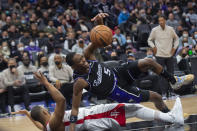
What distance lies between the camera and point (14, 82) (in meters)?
8.00

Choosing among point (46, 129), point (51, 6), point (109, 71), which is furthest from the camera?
point (51, 6)

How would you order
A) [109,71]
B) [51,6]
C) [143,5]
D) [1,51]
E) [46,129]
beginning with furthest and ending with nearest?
[143,5]
[51,6]
[1,51]
[109,71]
[46,129]

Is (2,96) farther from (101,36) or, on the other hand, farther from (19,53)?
(101,36)

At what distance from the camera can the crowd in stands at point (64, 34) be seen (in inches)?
331

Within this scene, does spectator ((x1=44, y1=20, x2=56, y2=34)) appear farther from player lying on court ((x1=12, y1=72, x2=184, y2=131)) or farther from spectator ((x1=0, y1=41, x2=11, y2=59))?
player lying on court ((x1=12, y1=72, x2=184, y2=131))

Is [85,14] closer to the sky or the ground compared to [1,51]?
closer to the sky

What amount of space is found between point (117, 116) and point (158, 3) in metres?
10.9

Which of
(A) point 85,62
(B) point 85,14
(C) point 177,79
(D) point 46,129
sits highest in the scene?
(B) point 85,14

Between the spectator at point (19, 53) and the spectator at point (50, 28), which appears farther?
the spectator at point (50, 28)

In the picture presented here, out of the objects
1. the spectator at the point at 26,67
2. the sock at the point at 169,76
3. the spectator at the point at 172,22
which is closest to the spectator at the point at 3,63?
the spectator at the point at 26,67

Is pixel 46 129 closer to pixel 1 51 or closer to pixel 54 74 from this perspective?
pixel 54 74

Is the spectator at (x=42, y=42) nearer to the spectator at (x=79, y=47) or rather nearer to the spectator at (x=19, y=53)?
the spectator at (x=19, y=53)

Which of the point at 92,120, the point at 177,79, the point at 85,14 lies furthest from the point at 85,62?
the point at 85,14

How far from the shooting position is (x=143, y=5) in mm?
14883
